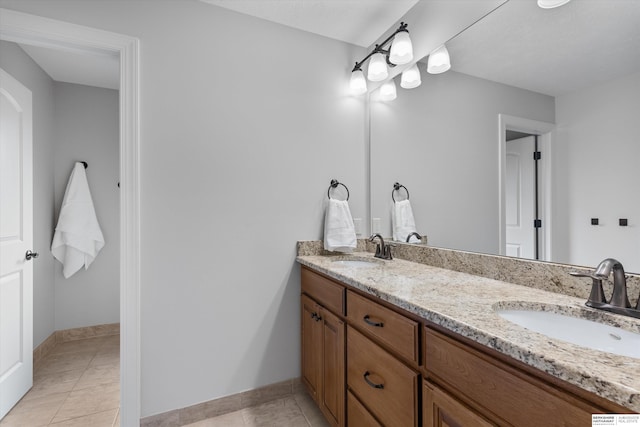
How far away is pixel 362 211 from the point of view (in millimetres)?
2178

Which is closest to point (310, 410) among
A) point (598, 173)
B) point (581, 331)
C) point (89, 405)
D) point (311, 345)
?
point (311, 345)

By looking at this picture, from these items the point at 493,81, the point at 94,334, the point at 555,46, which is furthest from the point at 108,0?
the point at 94,334

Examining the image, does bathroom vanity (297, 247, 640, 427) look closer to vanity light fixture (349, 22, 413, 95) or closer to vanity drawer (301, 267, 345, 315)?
vanity drawer (301, 267, 345, 315)

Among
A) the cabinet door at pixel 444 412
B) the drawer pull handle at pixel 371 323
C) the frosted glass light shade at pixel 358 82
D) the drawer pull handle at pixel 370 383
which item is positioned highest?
the frosted glass light shade at pixel 358 82

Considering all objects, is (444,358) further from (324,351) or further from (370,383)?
(324,351)

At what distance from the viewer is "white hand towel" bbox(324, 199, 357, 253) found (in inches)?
76.4

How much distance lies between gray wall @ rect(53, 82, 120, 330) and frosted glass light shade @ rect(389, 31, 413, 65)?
2637 mm

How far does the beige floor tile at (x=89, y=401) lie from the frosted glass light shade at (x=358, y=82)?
253cm

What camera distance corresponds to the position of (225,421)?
5.54 ft

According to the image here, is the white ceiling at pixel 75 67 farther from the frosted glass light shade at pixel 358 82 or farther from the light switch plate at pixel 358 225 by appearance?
the light switch plate at pixel 358 225

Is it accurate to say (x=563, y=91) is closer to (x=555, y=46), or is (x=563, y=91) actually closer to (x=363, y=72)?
(x=555, y=46)

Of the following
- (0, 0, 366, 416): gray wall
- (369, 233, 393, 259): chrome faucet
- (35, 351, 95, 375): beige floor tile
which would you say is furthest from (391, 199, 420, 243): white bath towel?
(35, 351, 95, 375): beige floor tile

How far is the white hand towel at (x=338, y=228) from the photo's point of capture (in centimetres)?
194

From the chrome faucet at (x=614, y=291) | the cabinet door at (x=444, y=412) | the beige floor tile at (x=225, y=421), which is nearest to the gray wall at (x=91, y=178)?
the beige floor tile at (x=225, y=421)
